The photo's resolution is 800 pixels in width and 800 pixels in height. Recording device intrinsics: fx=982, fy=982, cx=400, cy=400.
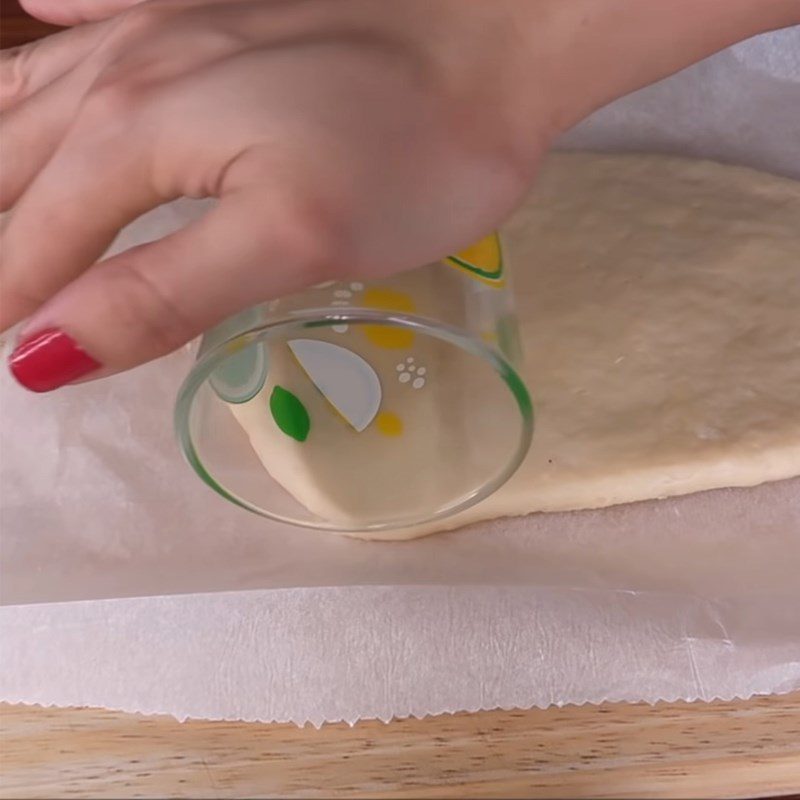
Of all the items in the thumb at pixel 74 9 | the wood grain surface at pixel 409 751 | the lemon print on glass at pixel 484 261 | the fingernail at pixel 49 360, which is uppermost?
the thumb at pixel 74 9

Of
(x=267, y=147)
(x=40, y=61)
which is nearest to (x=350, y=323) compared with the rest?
(x=267, y=147)

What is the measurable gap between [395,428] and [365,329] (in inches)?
2.7

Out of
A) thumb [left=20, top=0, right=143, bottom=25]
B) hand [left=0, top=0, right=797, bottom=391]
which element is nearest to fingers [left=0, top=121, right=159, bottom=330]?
hand [left=0, top=0, right=797, bottom=391]

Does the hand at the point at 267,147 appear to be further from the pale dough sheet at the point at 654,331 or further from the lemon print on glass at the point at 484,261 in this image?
the pale dough sheet at the point at 654,331

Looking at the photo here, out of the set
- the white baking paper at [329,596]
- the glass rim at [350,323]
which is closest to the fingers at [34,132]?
the glass rim at [350,323]

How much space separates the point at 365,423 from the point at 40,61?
0.25 meters

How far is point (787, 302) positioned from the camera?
609 mm

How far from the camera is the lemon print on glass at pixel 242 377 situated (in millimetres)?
520

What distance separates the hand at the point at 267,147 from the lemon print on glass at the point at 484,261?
46 mm

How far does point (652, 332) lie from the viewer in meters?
0.60

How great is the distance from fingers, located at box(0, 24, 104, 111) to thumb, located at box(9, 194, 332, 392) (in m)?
0.19

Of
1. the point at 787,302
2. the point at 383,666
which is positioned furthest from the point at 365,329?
the point at 787,302

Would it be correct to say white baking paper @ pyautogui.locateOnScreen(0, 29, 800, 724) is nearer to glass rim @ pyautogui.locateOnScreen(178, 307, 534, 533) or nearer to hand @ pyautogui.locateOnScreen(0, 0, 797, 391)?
glass rim @ pyautogui.locateOnScreen(178, 307, 534, 533)

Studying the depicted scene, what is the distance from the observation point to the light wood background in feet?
1.71
